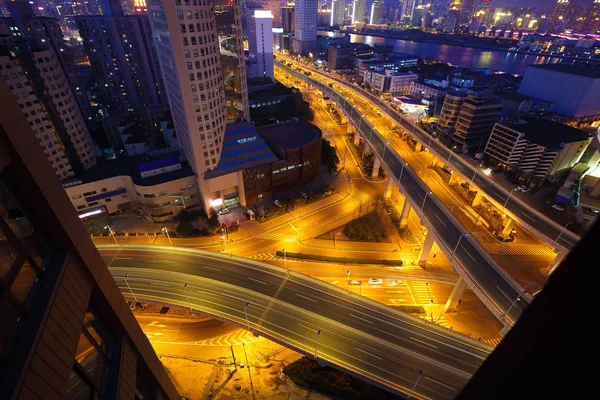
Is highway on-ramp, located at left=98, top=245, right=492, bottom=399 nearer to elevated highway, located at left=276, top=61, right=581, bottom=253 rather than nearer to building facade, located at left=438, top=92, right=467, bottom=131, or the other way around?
elevated highway, located at left=276, top=61, right=581, bottom=253

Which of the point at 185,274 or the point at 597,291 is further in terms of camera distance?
the point at 185,274

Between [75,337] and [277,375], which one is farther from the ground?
[75,337]

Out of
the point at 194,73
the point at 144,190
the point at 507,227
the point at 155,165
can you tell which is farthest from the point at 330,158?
the point at 144,190

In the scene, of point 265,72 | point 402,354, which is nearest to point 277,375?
point 402,354

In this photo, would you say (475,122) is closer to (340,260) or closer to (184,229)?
(340,260)

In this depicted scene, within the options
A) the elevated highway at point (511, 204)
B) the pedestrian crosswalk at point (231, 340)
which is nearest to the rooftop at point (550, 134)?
the elevated highway at point (511, 204)

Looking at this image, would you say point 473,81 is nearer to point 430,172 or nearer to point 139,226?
point 430,172

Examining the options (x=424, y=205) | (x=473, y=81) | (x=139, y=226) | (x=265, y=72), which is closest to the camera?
(x=424, y=205)
